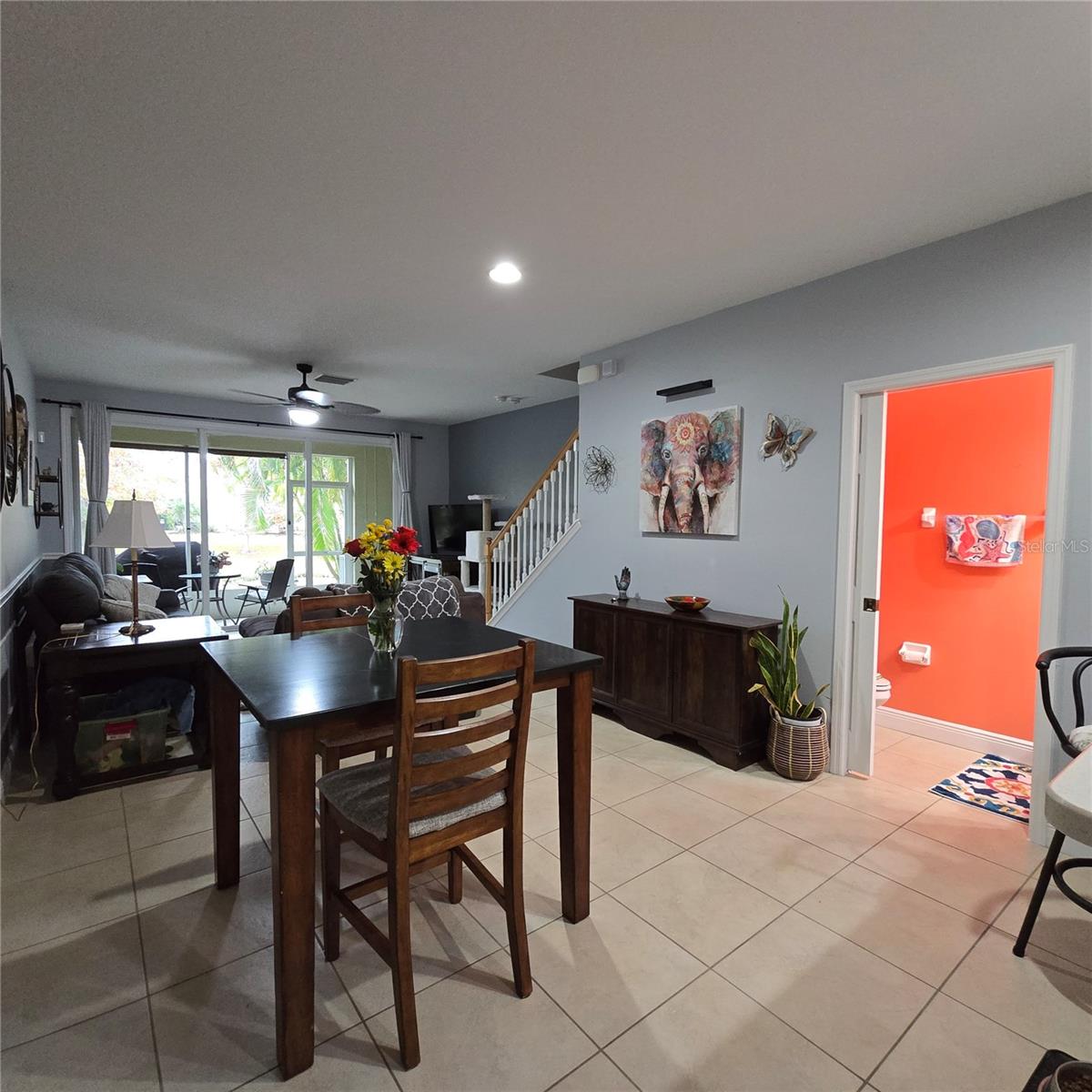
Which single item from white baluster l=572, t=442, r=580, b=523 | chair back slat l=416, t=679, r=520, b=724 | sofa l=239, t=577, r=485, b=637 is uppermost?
white baluster l=572, t=442, r=580, b=523

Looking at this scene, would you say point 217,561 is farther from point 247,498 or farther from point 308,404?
point 308,404

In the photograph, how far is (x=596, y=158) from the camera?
2160 mm

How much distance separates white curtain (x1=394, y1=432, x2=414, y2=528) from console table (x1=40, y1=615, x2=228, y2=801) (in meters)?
4.96

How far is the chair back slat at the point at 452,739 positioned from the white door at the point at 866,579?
232 centimetres

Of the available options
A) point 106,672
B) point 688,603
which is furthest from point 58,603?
point 688,603

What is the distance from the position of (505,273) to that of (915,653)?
11.6 feet

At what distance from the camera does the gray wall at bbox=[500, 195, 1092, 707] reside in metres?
2.46

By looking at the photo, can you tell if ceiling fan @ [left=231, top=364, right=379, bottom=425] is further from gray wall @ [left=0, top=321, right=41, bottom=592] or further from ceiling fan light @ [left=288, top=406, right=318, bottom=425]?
gray wall @ [left=0, top=321, right=41, bottom=592]

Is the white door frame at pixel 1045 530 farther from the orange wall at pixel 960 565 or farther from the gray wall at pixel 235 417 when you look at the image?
the gray wall at pixel 235 417

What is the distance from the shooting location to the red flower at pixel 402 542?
216 centimetres

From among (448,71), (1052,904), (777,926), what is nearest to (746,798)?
(777,926)

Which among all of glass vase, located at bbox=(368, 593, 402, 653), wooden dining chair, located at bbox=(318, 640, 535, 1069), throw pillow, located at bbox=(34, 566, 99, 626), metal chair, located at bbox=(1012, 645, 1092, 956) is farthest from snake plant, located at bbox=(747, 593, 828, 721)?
throw pillow, located at bbox=(34, 566, 99, 626)

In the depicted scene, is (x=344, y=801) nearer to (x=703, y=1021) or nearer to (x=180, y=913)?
(x=180, y=913)

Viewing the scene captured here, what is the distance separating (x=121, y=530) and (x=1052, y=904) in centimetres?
450
